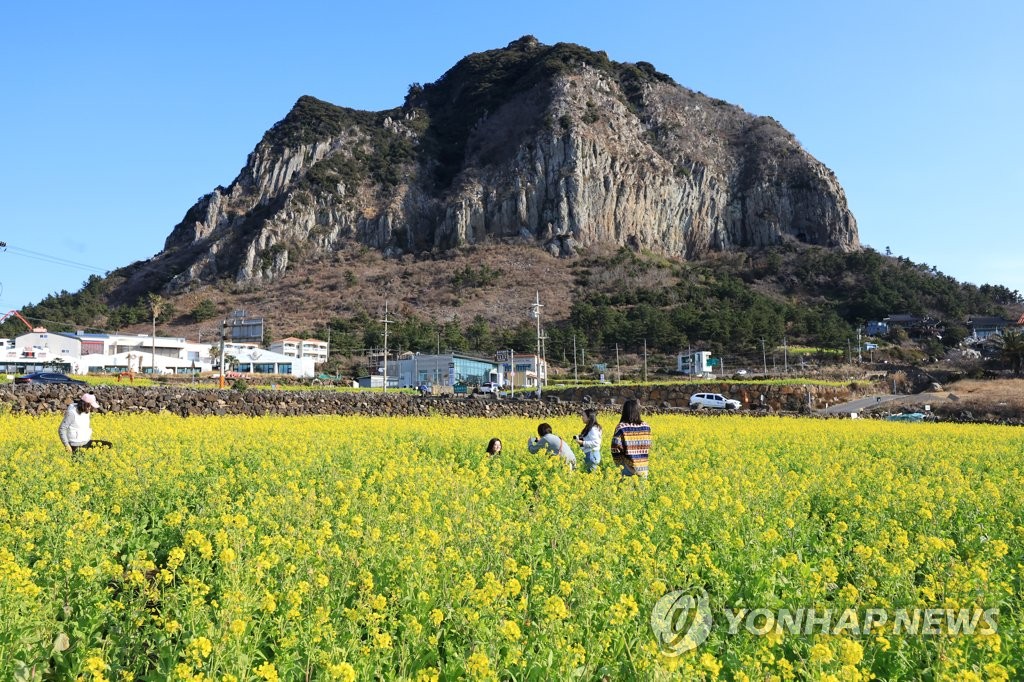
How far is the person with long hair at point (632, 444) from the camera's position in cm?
961

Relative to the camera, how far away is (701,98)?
161 metres

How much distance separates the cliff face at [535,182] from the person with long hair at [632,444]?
114 metres

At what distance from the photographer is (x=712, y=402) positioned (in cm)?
3738

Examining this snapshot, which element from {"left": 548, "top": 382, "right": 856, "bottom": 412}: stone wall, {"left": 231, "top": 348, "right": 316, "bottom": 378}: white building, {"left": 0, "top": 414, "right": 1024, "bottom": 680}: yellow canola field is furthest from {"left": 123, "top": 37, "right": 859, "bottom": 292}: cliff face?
{"left": 0, "top": 414, "right": 1024, "bottom": 680}: yellow canola field

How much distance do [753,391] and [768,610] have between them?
3708cm

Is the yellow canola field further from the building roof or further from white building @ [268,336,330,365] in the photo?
the building roof

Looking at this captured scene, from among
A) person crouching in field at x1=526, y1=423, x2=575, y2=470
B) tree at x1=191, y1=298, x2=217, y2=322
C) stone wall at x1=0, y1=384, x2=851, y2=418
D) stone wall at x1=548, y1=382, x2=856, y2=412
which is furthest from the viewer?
tree at x1=191, y1=298, x2=217, y2=322

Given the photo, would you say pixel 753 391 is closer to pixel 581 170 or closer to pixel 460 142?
pixel 581 170

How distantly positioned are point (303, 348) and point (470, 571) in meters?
81.4

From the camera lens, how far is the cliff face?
130 meters

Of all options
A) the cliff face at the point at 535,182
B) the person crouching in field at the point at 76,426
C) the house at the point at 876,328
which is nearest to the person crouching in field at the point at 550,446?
the person crouching in field at the point at 76,426

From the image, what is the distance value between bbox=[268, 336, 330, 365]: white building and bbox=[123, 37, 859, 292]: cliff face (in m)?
44.5

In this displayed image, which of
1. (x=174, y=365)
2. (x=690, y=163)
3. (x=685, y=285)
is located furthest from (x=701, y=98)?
(x=174, y=365)

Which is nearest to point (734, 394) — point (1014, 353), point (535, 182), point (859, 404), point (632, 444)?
point (859, 404)
